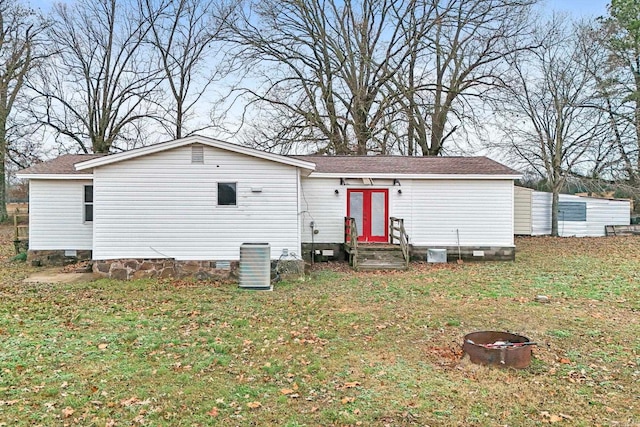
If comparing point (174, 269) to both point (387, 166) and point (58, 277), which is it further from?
point (387, 166)

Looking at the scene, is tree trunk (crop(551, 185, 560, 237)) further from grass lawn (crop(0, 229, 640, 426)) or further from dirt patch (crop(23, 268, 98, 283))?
dirt patch (crop(23, 268, 98, 283))

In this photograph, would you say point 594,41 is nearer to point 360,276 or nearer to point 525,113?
point 525,113

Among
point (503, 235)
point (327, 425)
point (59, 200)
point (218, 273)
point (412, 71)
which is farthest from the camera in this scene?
point (412, 71)

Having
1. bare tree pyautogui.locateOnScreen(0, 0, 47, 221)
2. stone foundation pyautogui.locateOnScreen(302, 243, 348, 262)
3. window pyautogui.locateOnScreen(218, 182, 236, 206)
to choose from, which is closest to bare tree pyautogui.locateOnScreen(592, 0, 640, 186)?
stone foundation pyautogui.locateOnScreen(302, 243, 348, 262)

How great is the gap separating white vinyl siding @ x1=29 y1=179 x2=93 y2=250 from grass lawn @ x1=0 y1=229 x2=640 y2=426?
13.0 ft

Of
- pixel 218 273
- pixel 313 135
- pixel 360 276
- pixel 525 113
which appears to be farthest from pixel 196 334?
pixel 525 113

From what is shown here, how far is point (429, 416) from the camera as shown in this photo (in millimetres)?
4211

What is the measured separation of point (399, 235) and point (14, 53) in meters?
21.6

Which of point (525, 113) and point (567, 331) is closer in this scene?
point (567, 331)

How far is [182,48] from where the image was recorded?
88.2 ft

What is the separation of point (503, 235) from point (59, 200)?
13447mm

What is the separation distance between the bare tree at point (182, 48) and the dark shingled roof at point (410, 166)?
12.7m

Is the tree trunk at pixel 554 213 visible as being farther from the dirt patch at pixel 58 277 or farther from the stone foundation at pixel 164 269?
the dirt patch at pixel 58 277

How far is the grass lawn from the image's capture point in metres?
4.30
